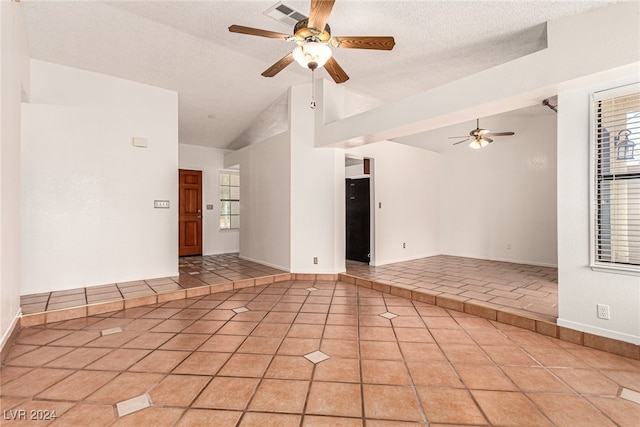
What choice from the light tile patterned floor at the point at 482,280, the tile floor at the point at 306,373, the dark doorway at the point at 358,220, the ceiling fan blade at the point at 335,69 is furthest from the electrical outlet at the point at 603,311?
the dark doorway at the point at 358,220

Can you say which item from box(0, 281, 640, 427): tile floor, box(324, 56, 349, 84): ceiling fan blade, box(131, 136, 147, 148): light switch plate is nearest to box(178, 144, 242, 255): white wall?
box(131, 136, 147, 148): light switch plate

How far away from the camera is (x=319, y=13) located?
2.13 metres

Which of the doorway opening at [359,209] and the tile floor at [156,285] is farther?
the doorway opening at [359,209]

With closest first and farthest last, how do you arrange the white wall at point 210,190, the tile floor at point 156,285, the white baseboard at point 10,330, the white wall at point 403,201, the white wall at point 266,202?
the white baseboard at point 10,330, the tile floor at point 156,285, the white wall at point 266,202, the white wall at point 403,201, the white wall at point 210,190

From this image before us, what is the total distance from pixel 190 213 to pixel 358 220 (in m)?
3.73

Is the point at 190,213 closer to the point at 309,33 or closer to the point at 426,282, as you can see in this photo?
the point at 426,282

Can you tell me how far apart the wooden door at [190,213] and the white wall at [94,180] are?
2.07m

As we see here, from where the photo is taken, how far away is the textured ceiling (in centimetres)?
287

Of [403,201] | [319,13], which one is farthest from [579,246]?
[403,201]

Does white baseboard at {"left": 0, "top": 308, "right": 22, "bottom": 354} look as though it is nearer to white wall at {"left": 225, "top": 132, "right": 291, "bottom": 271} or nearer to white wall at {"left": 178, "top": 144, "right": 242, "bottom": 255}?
white wall at {"left": 225, "top": 132, "right": 291, "bottom": 271}

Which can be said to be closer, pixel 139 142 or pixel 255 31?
pixel 255 31

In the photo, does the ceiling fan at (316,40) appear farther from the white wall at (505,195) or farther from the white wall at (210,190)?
the white wall at (210,190)

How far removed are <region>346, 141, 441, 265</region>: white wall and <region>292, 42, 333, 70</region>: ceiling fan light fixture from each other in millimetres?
2729

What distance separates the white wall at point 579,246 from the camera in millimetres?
2371
